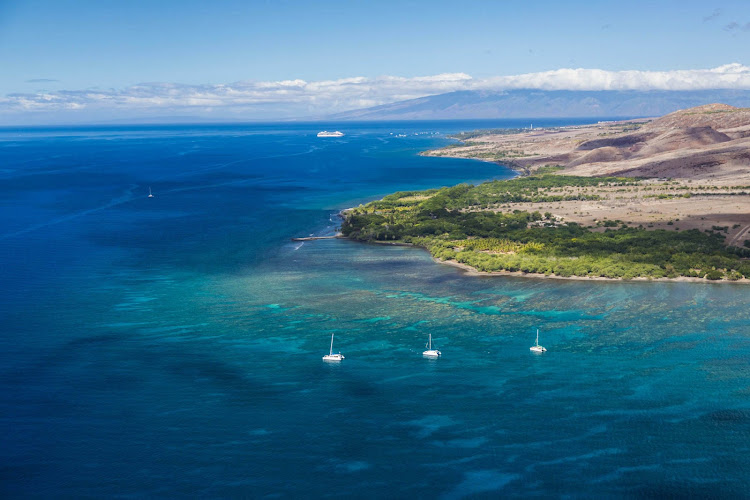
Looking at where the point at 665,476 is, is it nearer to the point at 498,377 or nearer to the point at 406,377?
the point at 498,377

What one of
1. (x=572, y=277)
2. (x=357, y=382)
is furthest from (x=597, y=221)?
(x=357, y=382)

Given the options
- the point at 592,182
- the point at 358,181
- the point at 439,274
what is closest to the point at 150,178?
the point at 358,181

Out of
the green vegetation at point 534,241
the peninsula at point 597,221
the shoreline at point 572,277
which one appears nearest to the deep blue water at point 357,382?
the shoreline at point 572,277

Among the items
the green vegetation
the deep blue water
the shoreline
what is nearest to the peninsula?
the green vegetation

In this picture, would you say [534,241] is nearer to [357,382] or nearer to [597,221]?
[597,221]

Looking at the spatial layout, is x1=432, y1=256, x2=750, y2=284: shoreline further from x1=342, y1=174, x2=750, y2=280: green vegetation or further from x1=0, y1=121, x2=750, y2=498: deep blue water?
x1=0, y1=121, x2=750, y2=498: deep blue water

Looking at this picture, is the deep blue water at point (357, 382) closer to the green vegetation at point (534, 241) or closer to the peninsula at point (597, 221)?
the green vegetation at point (534, 241)
